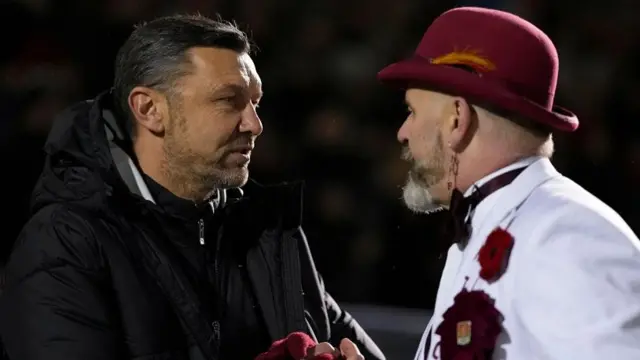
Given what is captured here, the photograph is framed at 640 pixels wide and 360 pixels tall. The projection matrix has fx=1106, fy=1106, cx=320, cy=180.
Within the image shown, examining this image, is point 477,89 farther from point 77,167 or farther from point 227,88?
point 77,167

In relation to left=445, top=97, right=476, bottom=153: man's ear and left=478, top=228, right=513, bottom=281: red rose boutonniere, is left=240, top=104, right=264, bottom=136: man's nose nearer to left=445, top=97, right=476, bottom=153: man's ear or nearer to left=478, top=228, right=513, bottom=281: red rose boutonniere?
left=445, top=97, right=476, bottom=153: man's ear

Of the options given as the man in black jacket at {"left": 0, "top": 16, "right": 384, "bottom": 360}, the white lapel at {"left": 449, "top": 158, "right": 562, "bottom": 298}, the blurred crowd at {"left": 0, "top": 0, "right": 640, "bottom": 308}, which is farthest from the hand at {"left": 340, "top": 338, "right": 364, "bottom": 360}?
the blurred crowd at {"left": 0, "top": 0, "right": 640, "bottom": 308}

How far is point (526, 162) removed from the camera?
5.58 ft

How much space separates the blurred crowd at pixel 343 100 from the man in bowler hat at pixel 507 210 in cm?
173

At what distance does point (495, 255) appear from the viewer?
1.62 m

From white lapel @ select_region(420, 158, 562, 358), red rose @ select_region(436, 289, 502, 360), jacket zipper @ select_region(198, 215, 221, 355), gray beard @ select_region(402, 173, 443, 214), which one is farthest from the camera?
jacket zipper @ select_region(198, 215, 221, 355)

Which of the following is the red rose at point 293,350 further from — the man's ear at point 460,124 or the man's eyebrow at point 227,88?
the man's eyebrow at point 227,88

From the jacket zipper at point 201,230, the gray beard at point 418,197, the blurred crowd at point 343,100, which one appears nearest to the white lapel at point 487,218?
the gray beard at point 418,197

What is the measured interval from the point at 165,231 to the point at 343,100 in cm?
182

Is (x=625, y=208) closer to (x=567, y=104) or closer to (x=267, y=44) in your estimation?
(x=567, y=104)

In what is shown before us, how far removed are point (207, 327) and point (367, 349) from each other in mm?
442

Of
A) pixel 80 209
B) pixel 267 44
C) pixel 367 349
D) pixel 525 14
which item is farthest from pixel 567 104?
pixel 80 209

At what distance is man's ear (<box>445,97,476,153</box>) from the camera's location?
1.73 metres

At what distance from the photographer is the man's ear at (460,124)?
1.73 m
